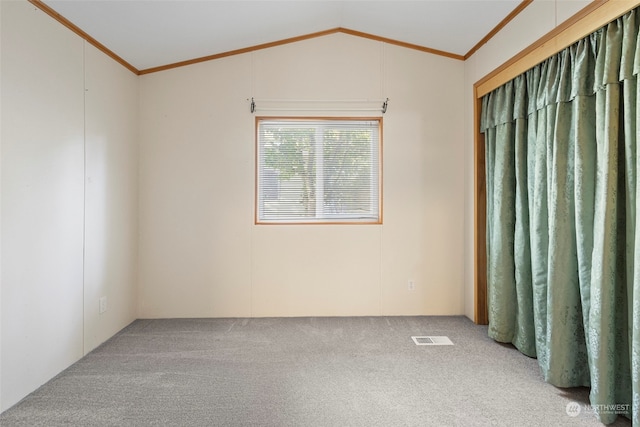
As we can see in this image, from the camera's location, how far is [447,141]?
3.72m

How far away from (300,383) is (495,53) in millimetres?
3006

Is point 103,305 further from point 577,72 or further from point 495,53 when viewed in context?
point 495,53

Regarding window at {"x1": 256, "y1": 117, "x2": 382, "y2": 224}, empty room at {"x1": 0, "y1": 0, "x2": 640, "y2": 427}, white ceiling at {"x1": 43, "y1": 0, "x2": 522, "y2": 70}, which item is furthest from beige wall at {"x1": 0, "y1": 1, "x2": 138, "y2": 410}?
window at {"x1": 256, "y1": 117, "x2": 382, "y2": 224}

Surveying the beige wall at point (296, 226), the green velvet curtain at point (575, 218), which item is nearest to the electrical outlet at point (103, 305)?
the beige wall at point (296, 226)

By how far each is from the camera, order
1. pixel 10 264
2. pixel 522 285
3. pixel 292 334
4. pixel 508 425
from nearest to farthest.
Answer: pixel 508 425, pixel 10 264, pixel 522 285, pixel 292 334

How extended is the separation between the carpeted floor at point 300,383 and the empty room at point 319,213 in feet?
0.07

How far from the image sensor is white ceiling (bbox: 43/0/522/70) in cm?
269

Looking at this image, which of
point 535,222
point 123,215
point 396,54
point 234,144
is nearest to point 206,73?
point 234,144

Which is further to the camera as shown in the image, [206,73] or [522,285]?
[206,73]

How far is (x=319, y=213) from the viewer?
3777 mm

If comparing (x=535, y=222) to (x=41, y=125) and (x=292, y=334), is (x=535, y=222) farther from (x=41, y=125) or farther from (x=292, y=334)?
(x=41, y=125)

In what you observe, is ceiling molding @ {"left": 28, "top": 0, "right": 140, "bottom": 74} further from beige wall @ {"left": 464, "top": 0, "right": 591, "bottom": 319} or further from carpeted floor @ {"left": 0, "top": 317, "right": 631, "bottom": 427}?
beige wall @ {"left": 464, "top": 0, "right": 591, "bottom": 319}

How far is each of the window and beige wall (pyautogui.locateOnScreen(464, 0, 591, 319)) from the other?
87 centimetres

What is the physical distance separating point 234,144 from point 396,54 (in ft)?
6.04
